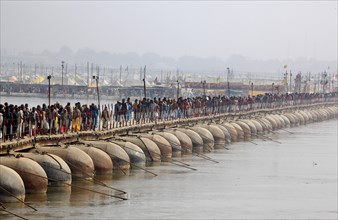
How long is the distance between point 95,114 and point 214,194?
10428 mm

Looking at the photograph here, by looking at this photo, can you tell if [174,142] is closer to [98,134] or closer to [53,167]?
[98,134]

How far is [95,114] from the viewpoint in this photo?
51.8 metres

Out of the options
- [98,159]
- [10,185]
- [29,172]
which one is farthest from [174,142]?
[10,185]

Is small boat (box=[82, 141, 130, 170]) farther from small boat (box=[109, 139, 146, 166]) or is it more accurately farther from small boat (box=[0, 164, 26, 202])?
small boat (box=[0, 164, 26, 202])

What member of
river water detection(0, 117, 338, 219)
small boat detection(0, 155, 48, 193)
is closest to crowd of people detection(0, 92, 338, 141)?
small boat detection(0, 155, 48, 193)

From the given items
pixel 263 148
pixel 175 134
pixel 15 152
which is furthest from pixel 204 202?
pixel 263 148

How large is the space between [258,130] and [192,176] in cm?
3654

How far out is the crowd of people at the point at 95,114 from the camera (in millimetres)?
41188

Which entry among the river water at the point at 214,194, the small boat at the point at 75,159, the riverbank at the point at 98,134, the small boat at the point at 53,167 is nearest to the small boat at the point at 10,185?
the river water at the point at 214,194

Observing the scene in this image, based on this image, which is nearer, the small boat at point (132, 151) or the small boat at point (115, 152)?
the small boat at point (115, 152)

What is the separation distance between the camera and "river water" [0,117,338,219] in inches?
1469

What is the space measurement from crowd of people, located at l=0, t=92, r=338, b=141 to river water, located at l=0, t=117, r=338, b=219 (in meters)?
3.19

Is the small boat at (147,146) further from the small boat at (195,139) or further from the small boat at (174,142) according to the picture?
the small boat at (195,139)

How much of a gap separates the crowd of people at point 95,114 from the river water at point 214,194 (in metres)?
3.19
